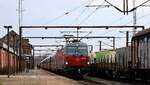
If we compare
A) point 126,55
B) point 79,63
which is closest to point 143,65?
point 126,55

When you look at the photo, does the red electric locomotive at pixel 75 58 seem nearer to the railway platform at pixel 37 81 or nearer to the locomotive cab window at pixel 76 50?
the locomotive cab window at pixel 76 50

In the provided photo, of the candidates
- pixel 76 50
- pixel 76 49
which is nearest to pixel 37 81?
pixel 76 50

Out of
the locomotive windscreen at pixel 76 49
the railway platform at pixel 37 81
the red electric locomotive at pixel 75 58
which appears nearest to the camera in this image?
the railway platform at pixel 37 81

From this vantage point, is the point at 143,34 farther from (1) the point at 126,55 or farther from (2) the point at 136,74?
(1) the point at 126,55

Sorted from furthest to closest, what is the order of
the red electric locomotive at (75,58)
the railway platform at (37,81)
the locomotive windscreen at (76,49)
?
the locomotive windscreen at (76,49) → the red electric locomotive at (75,58) → the railway platform at (37,81)

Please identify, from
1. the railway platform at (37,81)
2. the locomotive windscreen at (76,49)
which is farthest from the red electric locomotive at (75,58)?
the railway platform at (37,81)

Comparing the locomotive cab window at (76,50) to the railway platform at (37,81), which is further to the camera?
the locomotive cab window at (76,50)

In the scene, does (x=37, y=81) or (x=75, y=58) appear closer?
(x=37, y=81)

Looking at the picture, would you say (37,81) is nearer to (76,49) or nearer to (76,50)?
(76,50)

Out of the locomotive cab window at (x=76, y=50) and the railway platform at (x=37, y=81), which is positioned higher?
the locomotive cab window at (x=76, y=50)

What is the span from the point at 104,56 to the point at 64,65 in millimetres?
7494

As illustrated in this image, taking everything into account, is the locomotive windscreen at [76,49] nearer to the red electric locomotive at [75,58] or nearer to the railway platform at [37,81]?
the red electric locomotive at [75,58]

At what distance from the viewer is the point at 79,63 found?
50688 mm

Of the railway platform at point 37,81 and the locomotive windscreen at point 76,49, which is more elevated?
the locomotive windscreen at point 76,49
